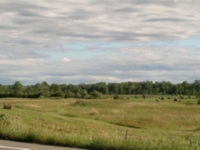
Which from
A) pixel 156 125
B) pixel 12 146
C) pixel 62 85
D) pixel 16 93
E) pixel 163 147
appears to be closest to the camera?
pixel 163 147

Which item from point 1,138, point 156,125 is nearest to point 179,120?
point 156,125

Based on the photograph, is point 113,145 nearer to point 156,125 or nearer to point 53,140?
point 53,140

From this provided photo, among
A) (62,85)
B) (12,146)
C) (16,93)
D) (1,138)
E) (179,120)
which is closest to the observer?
(12,146)

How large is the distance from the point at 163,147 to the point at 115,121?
39.7 m

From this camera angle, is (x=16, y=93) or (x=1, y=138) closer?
(x=1, y=138)

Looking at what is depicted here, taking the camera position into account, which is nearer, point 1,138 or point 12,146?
point 12,146

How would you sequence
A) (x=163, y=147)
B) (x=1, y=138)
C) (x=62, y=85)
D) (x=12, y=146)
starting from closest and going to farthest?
(x=163, y=147), (x=12, y=146), (x=1, y=138), (x=62, y=85)

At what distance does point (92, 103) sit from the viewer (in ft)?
283

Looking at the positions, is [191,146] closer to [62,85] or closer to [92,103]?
[92,103]

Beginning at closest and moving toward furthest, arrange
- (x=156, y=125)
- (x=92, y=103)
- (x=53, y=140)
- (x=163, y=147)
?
(x=163, y=147), (x=53, y=140), (x=156, y=125), (x=92, y=103)

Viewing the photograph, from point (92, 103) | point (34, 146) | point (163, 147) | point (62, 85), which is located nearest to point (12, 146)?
point (34, 146)

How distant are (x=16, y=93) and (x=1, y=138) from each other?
12589 centimetres

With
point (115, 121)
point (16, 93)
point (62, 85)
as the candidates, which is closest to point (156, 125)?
point (115, 121)

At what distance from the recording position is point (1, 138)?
13.0 metres
